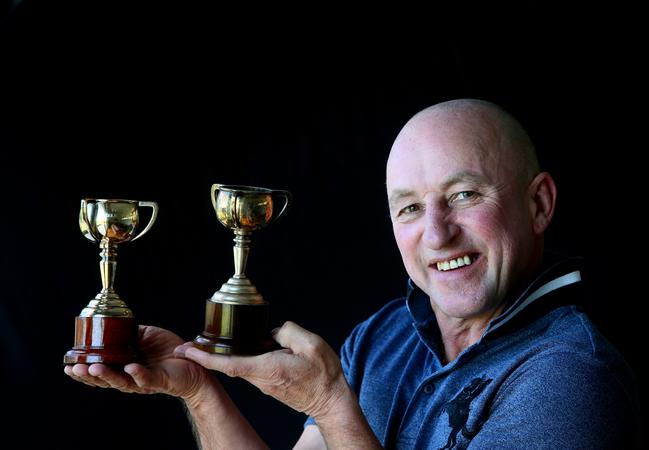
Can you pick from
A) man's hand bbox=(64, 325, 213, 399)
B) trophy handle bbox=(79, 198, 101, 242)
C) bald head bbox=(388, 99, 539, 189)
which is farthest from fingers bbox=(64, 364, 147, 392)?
bald head bbox=(388, 99, 539, 189)

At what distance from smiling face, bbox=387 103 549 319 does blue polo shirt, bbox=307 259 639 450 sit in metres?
0.13

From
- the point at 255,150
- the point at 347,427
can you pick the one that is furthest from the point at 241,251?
the point at 255,150

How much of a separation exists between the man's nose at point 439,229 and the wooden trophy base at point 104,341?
0.81m

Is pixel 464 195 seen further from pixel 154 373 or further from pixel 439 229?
pixel 154 373

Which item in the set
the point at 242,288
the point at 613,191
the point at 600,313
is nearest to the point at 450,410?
the point at 242,288

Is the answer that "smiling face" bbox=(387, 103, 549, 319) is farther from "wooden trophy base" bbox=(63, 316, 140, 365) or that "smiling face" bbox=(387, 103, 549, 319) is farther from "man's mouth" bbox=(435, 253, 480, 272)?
"wooden trophy base" bbox=(63, 316, 140, 365)

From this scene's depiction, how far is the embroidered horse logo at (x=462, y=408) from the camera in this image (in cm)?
209

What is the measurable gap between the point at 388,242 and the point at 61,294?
140cm

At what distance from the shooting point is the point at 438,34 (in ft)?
11.7

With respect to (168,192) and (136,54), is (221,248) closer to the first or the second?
(168,192)


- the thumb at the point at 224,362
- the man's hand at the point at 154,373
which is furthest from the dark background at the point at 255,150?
the thumb at the point at 224,362

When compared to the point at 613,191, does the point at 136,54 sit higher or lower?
higher

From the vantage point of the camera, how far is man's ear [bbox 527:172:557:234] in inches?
95.1

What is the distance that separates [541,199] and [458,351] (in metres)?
0.49
